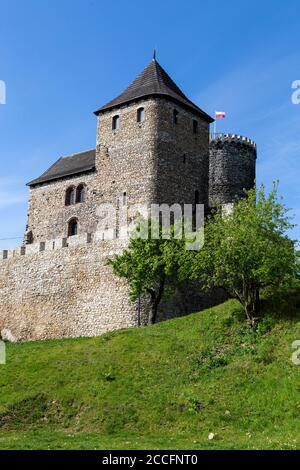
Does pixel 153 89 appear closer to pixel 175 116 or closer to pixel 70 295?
pixel 175 116

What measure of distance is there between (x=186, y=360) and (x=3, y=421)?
680cm

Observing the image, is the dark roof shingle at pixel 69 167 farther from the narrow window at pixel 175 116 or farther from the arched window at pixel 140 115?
the narrow window at pixel 175 116

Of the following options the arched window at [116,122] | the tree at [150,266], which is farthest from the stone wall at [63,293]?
the arched window at [116,122]

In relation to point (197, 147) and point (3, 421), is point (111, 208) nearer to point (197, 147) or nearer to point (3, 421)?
point (197, 147)

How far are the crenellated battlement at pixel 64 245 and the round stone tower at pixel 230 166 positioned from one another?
435 inches

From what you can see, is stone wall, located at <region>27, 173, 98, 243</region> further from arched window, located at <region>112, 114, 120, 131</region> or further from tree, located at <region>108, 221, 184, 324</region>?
tree, located at <region>108, 221, 184, 324</region>

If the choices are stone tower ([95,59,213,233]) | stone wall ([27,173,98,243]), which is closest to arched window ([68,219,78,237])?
stone wall ([27,173,98,243])

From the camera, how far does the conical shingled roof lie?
130ft

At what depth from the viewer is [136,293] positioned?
1250 inches

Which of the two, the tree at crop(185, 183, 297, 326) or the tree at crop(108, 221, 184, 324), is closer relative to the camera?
the tree at crop(185, 183, 297, 326)

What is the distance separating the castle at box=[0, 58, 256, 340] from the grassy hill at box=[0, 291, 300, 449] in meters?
6.98

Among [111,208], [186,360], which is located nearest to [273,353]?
[186,360]

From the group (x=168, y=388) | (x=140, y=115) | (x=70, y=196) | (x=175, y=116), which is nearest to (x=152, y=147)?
(x=140, y=115)

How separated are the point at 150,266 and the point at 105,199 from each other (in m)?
9.08
